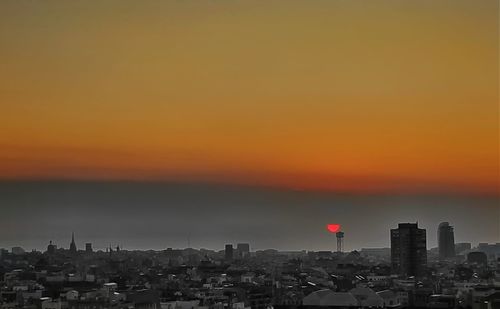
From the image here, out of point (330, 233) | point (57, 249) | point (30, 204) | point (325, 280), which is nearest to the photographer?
point (30, 204)

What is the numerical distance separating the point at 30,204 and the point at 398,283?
7648 mm

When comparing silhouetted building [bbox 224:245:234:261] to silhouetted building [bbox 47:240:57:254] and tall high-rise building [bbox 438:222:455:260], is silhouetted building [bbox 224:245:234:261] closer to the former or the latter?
silhouetted building [bbox 47:240:57:254]

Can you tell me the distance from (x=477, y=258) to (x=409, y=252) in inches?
49.9

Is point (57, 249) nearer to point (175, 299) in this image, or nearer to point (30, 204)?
point (175, 299)

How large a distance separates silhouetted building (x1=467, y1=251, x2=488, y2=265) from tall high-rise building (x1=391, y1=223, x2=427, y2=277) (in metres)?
0.78

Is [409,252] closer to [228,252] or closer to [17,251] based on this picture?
[228,252]

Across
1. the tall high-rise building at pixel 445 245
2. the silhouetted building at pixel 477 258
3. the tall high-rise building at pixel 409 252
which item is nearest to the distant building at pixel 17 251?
the tall high-rise building at pixel 409 252

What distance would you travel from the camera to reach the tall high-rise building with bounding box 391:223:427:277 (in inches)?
542

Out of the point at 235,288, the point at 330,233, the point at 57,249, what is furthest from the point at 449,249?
the point at 57,249

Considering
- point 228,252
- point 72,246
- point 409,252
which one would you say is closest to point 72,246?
point 72,246

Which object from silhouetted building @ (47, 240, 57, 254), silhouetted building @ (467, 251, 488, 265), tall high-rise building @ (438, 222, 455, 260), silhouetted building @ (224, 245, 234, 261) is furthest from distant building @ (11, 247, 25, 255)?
silhouetted building @ (467, 251, 488, 265)

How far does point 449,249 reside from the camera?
15.1 meters

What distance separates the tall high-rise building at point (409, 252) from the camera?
13.8 metres

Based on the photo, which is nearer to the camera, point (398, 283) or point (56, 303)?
point (56, 303)
